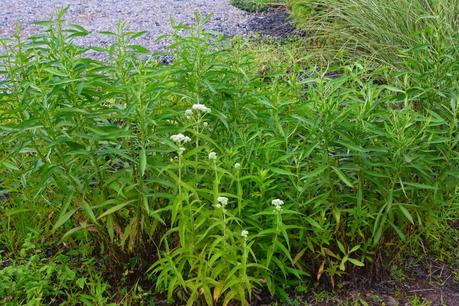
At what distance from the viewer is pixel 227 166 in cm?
264

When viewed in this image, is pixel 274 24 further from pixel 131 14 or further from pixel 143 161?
pixel 143 161

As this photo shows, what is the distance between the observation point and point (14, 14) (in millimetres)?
10148

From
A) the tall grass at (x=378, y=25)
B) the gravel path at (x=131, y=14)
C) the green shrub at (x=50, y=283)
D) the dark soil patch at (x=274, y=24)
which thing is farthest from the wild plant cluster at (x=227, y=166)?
the gravel path at (x=131, y=14)

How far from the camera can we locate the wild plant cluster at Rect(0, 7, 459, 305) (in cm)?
254

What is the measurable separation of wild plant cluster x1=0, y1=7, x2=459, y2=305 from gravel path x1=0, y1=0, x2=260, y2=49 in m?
5.01

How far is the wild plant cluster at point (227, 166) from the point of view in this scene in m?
2.54

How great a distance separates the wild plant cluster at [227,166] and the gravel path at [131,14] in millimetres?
5015

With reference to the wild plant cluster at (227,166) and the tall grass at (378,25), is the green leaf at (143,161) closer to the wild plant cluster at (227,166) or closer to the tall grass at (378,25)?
the wild plant cluster at (227,166)

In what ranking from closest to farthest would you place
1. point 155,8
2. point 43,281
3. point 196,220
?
1. point 196,220
2. point 43,281
3. point 155,8

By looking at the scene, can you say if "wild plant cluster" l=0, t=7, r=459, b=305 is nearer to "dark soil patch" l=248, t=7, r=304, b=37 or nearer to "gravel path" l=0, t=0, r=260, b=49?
"dark soil patch" l=248, t=7, r=304, b=37

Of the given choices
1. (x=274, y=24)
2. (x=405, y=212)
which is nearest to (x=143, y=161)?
(x=405, y=212)

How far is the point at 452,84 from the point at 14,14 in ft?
28.8

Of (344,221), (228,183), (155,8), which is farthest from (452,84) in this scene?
(155,8)

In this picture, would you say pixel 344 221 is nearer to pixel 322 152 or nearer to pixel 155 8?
pixel 322 152
